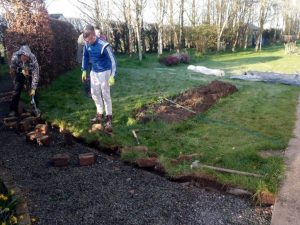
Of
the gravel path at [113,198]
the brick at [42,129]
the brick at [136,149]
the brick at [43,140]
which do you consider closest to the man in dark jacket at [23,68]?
the brick at [42,129]

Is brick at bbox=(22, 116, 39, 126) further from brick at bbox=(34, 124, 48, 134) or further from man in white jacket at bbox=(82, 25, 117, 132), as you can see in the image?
man in white jacket at bbox=(82, 25, 117, 132)

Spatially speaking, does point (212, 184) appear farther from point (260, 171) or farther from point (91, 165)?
point (91, 165)

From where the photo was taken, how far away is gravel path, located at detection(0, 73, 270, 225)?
382 cm

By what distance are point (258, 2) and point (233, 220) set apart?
39.8 metres

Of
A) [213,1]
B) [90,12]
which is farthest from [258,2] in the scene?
[90,12]

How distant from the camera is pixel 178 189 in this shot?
14.9 ft

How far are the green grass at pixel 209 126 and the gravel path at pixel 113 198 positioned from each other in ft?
1.34

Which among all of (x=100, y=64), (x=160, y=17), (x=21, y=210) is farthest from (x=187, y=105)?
(x=160, y=17)

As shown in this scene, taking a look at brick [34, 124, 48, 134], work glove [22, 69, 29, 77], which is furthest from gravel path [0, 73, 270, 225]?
work glove [22, 69, 29, 77]

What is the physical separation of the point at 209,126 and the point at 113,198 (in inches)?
141

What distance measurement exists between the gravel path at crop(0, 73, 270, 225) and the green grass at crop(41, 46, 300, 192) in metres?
0.41

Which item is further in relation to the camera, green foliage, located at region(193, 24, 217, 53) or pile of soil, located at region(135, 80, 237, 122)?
green foliage, located at region(193, 24, 217, 53)

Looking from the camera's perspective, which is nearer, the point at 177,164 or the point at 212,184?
the point at 212,184

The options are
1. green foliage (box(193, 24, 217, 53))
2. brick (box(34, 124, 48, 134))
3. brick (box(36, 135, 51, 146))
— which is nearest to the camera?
brick (box(36, 135, 51, 146))
